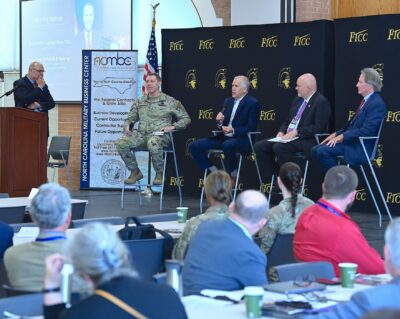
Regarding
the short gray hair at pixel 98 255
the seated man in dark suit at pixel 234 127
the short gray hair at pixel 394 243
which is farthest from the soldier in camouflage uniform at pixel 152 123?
the short gray hair at pixel 98 255

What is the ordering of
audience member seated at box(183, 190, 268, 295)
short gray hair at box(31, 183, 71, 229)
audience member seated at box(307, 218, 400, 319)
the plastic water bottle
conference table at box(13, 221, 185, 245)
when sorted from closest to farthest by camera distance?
audience member seated at box(307, 218, 400, 319), the plastic water bottle, short gray hair at box(31, 183, 71, 229), audience member seated at box(183, 190, 268, 295), conference table at box(13, 221, 185, 245)

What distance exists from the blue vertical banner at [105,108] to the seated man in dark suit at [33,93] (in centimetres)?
132

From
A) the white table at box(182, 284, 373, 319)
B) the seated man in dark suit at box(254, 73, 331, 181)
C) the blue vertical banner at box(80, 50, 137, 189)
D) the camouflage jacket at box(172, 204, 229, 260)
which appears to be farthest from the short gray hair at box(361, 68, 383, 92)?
the white table at box(182, 284, 373, 319)

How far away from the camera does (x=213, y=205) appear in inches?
184

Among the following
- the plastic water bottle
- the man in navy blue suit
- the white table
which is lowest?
the white table

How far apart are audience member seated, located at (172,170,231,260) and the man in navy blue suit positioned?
12.1 ft

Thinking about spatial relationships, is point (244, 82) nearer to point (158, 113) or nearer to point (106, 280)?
point (158, 113)

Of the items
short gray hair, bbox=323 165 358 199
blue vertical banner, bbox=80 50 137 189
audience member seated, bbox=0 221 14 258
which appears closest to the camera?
short gray hair, bbox=323 165 358 199

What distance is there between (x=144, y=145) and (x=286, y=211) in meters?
5.09

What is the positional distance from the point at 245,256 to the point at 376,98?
4.75 meters

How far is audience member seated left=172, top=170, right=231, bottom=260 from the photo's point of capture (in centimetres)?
457

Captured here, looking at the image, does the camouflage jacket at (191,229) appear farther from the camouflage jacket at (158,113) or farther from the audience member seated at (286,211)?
the camouflage jacket at (158,113)

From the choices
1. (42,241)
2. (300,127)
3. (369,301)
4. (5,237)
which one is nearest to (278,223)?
(5,237)

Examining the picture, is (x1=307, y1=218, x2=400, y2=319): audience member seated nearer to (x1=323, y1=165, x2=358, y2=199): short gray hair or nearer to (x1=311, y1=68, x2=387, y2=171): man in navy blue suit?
(x1=323, y1=165, x2=358, y2=199): short gray hair
